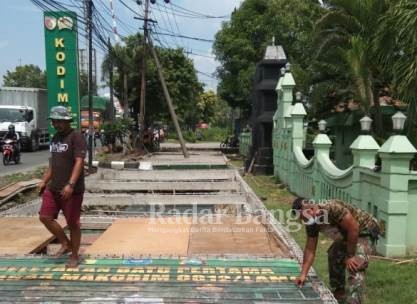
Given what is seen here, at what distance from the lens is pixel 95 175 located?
13531 millimetres

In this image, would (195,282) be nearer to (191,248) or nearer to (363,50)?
(191,248)

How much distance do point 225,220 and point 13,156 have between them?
14018 mm

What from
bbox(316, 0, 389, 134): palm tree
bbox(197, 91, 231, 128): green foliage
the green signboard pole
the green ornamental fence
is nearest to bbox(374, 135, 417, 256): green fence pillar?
the green ornamental fence

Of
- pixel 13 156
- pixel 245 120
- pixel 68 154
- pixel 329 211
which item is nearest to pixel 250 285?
pixel 329 211

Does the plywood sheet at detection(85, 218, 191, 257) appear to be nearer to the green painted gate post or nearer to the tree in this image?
the green painted gate post

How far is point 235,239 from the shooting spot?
713 cm

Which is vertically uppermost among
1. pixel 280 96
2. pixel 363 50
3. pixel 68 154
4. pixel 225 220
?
pixel 363 50

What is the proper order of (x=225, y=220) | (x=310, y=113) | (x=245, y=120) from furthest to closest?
(x=245, y=120) < (x=310, y=113) < (x=225, y=220)

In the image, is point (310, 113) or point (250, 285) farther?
point (310, 113)

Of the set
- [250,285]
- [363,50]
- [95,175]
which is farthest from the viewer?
[95,175]

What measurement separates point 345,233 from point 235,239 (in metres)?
3.09

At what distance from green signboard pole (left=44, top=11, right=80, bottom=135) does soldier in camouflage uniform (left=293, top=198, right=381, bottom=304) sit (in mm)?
9981

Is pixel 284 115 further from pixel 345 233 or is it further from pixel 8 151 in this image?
pixel 8 151

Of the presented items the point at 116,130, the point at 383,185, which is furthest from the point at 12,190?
the point at 116,130
